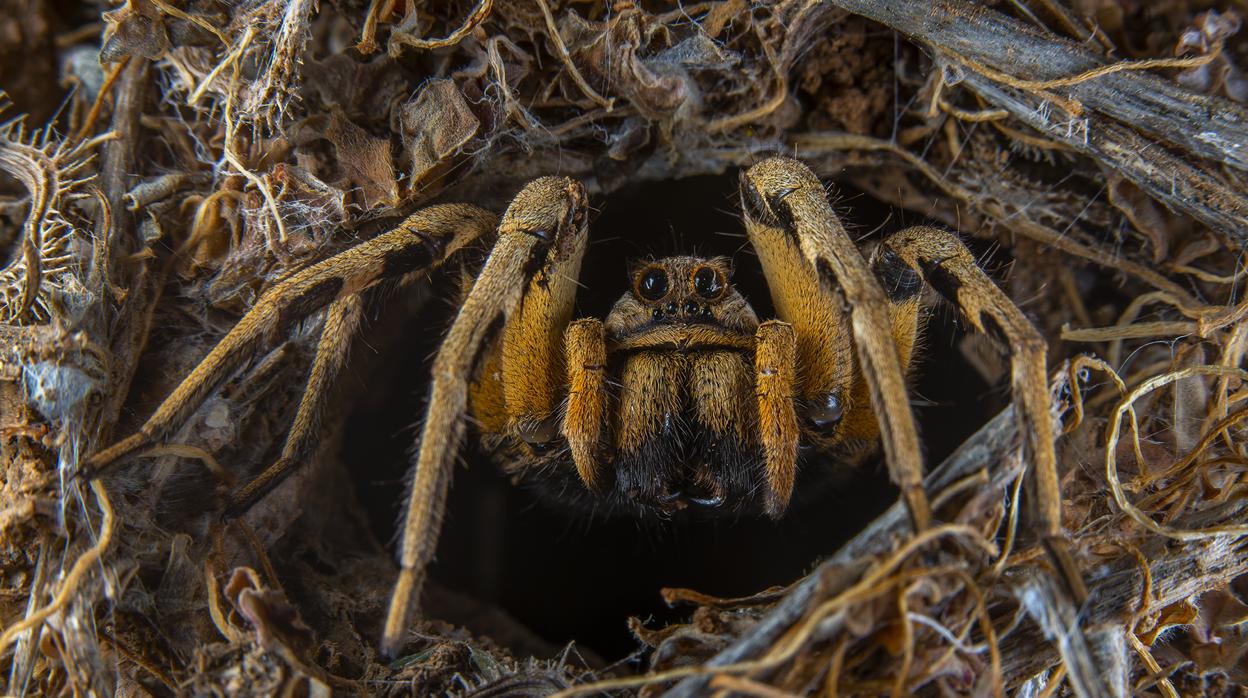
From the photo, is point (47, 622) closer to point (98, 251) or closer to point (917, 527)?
point (98, 251)

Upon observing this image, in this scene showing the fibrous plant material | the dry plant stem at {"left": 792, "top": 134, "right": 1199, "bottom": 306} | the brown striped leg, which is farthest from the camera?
the dry plant stem at {"left": 792, "top": 134, "right": 1199, "bottom": 306}

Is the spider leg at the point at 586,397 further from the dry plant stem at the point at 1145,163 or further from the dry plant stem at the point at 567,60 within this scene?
the dry plant stem at the point at 1145,163

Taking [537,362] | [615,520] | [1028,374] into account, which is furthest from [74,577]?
[1028,374]

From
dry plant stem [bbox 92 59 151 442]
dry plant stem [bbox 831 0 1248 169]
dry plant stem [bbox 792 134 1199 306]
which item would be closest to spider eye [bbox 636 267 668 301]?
dry plant stem [bbox 792 134 1199 306]

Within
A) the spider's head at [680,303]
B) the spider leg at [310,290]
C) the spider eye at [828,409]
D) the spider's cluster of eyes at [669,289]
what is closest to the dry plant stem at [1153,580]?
the spider eye at [828,409]

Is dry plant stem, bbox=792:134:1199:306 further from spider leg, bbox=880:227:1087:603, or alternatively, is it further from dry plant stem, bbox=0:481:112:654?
dry plant stem, bbox=0:481:112:654

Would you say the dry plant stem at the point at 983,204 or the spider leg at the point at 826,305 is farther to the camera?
the dry plant stem at the point at 983,204

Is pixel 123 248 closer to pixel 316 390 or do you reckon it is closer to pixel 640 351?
pixel 316 390
